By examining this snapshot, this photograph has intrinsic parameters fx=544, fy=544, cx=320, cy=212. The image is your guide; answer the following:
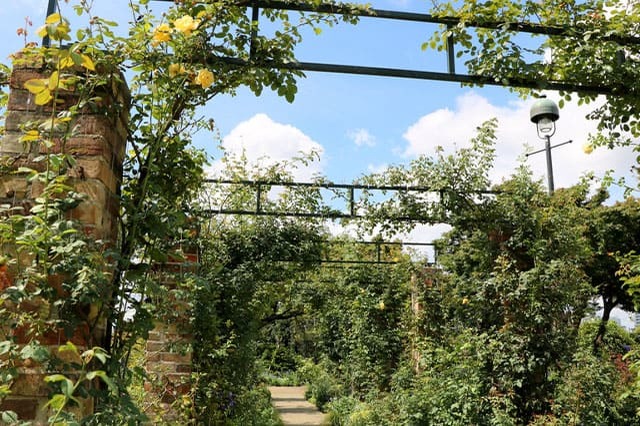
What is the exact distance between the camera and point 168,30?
6.71 feet

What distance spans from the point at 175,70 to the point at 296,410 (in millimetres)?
11093

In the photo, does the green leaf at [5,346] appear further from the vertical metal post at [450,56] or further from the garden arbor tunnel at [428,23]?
the vertical metal post at [450,56]

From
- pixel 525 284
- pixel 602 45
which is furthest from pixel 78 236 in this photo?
pixel 525 284

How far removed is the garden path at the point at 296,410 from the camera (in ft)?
33.4

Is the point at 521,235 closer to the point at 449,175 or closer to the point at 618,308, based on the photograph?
the point at 449,175

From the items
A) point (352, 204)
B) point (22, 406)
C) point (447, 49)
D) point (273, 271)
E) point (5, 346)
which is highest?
point (447, 49)

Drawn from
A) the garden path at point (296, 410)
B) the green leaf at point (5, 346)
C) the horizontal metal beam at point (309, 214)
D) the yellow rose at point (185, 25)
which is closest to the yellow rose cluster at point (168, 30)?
the yellow rose at point (185, 25)

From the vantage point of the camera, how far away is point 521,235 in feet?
18.4

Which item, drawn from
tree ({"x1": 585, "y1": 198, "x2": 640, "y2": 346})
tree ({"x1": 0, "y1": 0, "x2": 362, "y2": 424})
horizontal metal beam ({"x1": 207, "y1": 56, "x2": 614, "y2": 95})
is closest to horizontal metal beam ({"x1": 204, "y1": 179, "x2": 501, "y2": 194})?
horizontal metal beam ({"x1": 207, "y1": 56, "x2": 614, "y2": 95})

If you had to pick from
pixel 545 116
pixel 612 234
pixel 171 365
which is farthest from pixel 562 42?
pixel 612 234

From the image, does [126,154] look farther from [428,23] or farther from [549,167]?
[549,167]

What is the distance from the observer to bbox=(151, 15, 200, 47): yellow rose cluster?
2.03 meters

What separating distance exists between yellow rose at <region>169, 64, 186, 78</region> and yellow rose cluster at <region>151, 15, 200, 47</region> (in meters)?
0.10

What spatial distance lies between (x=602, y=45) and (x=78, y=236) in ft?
10.3
